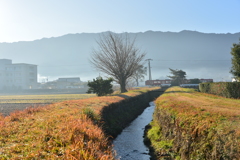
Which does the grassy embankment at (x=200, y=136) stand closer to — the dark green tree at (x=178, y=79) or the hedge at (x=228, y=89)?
the hedge at (x=228, y=89)

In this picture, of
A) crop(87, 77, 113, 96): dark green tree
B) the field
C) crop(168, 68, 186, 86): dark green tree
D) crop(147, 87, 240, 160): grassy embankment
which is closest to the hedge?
crop(147, 87, 240, 160): grassy embankment

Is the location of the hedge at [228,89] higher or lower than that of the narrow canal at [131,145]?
higher

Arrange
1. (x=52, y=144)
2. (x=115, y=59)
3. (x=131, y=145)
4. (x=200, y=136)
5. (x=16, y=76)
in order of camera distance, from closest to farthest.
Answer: (x=52, y=144) < (x=200, y=136) < (x=131, y=145) < (x=115, y=59) < (x=16, y=76)

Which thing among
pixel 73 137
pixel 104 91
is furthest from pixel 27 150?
pixel 104 91

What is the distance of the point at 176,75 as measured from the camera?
111438 millimetres

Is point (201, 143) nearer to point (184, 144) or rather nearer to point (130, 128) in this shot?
point (184, 144)

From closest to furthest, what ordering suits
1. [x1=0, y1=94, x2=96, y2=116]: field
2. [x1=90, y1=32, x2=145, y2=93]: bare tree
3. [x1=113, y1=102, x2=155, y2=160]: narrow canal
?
[x1=113, y1=102, x2=155, y2=160]: narrow canal
[x1=0, y1=94, x2=96, y2=116]: field
[x1=90, y1=32, x2=145, y2=93]: bare tree

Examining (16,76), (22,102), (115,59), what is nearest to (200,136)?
(22,102)

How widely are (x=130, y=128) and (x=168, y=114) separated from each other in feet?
19.9

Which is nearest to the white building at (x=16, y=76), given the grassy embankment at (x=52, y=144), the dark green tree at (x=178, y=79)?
the dark green tree at (x=178, y=79)

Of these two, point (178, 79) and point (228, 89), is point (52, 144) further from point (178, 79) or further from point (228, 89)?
point (178, 79)

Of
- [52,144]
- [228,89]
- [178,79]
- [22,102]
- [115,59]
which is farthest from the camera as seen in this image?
[178,79]

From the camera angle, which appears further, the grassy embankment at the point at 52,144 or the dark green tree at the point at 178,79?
the dark green tree at the point at 178,79

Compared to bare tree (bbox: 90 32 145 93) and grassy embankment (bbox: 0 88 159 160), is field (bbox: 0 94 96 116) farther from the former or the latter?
grassy embankment (bbox: 0 88 159 160)
